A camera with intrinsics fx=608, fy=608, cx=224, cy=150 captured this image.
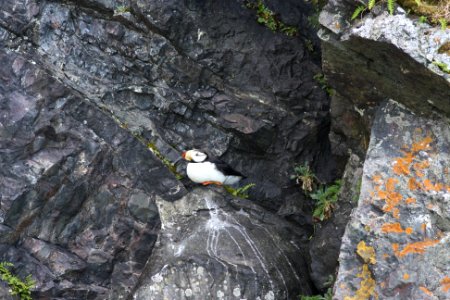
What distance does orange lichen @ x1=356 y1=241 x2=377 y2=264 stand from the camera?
749cm

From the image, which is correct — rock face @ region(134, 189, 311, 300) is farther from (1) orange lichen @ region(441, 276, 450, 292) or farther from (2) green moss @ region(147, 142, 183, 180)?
(1) orange lichen @ region(441, 276, 450, 292)

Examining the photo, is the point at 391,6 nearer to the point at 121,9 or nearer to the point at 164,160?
the point at 164,160

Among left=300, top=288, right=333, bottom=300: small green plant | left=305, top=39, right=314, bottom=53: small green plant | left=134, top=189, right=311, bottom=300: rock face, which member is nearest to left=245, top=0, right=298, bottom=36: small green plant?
left=305, top=39, right=314, bottom=53: small green plant

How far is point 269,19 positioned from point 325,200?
3.28 meters

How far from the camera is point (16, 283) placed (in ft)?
29.5

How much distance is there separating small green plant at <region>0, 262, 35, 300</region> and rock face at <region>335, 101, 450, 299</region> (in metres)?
4.56

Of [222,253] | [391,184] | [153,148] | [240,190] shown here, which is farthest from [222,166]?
[391,184]

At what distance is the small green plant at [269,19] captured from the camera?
411 inches

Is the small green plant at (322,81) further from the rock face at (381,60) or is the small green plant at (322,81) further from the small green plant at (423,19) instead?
the small green plant at (423,19)

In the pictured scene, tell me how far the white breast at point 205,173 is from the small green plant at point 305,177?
102 cm

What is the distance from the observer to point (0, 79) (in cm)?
959

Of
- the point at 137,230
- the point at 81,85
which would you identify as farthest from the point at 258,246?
the point at 81,85

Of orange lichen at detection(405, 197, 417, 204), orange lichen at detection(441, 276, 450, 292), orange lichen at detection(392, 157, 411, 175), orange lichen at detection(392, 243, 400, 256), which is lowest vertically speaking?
orange lichen at detection(441, 276, 450, 292)

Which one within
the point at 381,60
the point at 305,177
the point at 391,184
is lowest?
the point at 391,184
